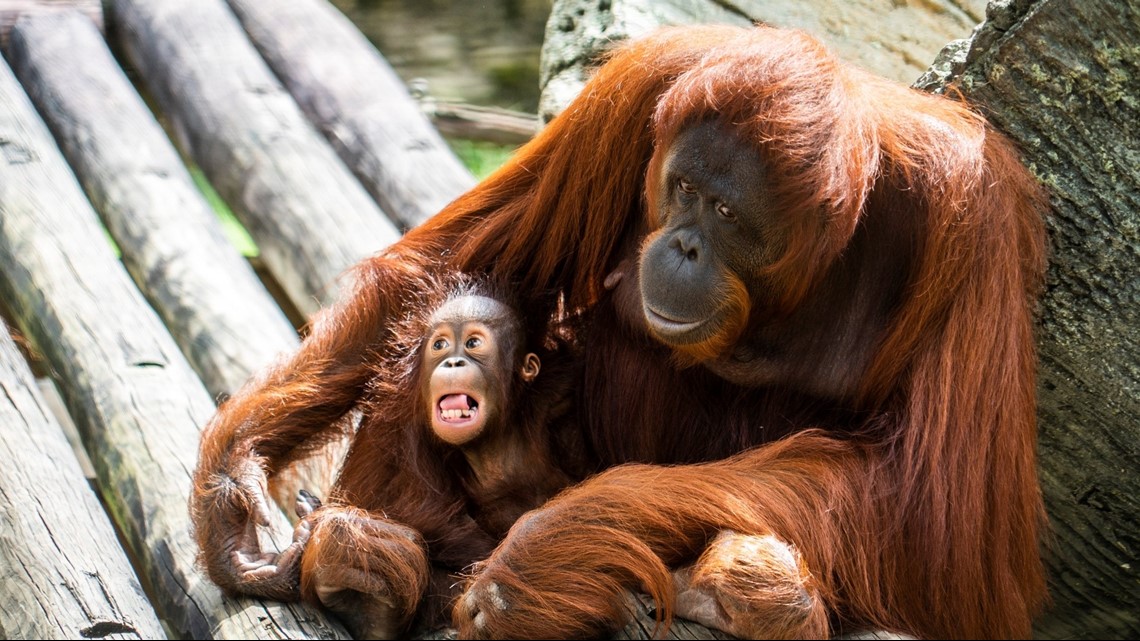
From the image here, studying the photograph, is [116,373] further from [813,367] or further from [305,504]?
[813,367]

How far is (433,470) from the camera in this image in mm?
→ 3000

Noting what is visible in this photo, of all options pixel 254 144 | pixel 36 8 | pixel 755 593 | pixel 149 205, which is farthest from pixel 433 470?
pixel 36 8

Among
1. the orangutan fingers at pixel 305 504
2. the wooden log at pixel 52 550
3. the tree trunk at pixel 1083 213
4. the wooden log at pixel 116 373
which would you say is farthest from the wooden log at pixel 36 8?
the tree trunk at pixel 1083 213

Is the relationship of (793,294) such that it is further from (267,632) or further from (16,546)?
(16,546)

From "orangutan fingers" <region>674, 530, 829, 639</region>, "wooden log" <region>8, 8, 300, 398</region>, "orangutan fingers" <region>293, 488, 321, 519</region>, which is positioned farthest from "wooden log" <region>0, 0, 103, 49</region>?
"orangutan fingers" <region>674, 530, 829, 639</region>

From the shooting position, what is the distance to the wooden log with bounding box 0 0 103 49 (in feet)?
16.0

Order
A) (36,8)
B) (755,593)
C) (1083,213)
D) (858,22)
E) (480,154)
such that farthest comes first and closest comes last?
(480,154)
(36,8)
(858,22)
(1083,213)
(755,593)

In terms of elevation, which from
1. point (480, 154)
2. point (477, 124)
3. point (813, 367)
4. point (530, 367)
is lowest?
point (480, 154)

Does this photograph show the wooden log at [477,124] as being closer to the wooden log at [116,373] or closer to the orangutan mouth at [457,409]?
the wooden log at [116,373]

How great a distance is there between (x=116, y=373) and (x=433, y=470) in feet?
3.62

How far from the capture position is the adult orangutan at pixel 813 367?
2.48 m

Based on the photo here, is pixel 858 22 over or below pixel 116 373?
over

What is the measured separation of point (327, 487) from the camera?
12.0ft

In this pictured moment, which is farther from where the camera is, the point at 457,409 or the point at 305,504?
the point at 305,504
